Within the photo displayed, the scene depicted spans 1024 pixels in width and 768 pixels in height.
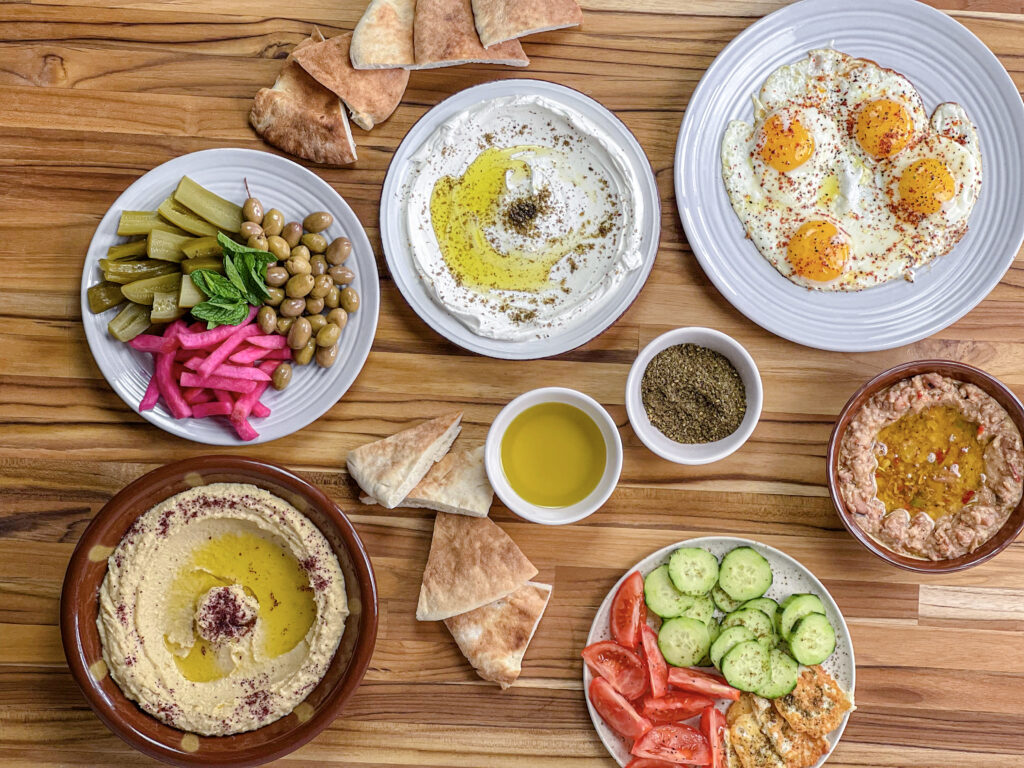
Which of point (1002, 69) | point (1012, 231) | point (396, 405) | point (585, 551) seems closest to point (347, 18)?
point (396, 405)

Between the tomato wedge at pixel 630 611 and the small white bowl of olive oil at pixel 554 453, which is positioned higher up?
the small white bowl of olive oil at pixel 554 453

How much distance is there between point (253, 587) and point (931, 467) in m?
2.44

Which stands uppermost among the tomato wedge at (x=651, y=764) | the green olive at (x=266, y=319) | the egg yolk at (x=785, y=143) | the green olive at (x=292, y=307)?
the egg yolk at (x=785, y=143)

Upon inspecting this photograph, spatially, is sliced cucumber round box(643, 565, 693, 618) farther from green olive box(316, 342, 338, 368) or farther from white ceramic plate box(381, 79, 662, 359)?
green olive box(316, 342, 338, 368)

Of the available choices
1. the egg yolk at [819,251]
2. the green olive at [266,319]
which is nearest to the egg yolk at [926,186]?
the egg yolk at [819,251]

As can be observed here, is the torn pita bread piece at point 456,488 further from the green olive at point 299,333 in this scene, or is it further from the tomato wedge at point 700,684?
the tomato wedge at point 700,684

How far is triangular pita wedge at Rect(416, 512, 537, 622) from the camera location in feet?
9.34

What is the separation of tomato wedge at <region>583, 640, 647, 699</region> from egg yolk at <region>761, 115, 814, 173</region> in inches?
72.6

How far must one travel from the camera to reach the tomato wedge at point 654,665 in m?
2.86

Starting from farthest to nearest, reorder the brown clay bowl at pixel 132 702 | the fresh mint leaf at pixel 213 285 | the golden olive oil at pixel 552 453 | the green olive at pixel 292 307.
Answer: the golden olive oil at pixel 552 453
the green olive at pixel 292 307
the fresh mint leaf at pixel 213 285
the brown clay bowl at pixel 132 702

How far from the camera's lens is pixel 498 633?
2.91 metres

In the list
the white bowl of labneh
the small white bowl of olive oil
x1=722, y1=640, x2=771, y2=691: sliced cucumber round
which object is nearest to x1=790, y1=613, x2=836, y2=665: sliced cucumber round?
x1=722, y1=640, x2=771, y2=691: sliced cucumber round

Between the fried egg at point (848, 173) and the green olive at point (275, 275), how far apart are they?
1.62 m

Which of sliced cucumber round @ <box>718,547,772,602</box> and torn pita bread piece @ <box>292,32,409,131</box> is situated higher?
torn pita bread piece @ <box>292,32,409,131</box>
